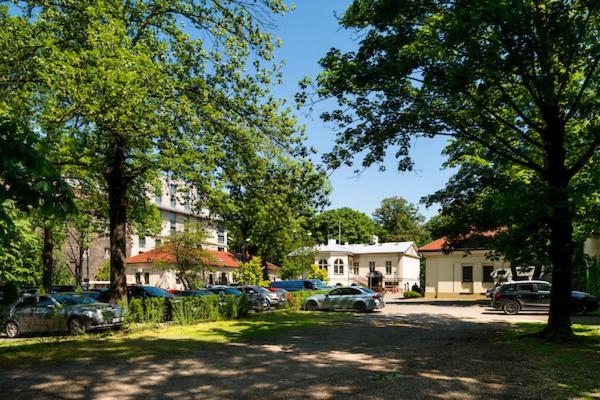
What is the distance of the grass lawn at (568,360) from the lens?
8381mm

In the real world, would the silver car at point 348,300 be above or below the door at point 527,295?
below

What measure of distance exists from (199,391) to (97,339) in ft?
29.0

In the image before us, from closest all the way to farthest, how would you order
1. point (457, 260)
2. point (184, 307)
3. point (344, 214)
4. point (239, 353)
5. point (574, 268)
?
point (239, 353) → point (574, 268) → point (184, 307) → point (457, 260) → point (344, 214)

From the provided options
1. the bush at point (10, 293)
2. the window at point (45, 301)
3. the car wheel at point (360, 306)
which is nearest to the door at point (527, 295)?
the car wheel at point (360, 306)

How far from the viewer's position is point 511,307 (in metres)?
24.8

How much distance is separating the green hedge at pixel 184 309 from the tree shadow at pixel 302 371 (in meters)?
3.93

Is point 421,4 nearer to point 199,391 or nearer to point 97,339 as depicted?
point 199,391

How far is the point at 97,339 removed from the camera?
15.6 m

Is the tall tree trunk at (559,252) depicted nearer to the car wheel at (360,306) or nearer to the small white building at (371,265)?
the car wheel at (360,306)

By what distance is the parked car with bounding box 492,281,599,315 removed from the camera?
23.7 m

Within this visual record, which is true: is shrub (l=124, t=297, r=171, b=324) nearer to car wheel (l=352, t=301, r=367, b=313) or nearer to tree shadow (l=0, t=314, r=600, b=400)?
tree shadow (l=0, t=314, r=600, b=400)

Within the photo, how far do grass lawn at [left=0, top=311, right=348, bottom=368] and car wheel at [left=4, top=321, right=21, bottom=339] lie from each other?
143 cm

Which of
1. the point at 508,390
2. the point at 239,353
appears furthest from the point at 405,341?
the point at 508,390

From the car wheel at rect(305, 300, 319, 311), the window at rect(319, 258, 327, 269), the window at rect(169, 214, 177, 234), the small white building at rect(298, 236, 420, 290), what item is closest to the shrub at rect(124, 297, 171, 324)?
the car wheel at rect(305, 300, 319, 311)
